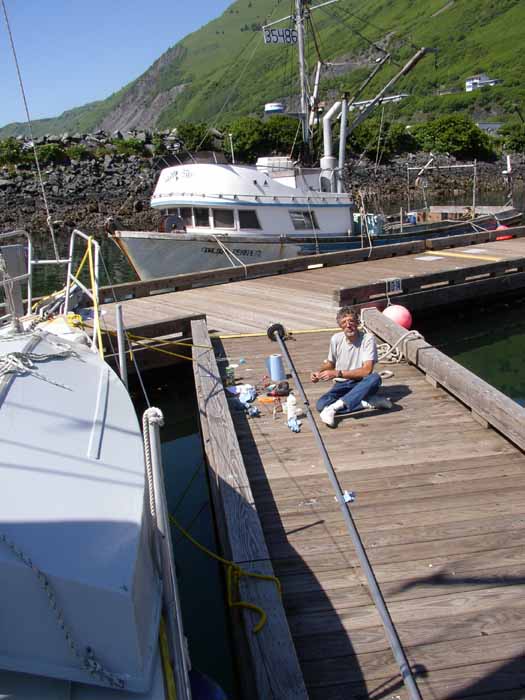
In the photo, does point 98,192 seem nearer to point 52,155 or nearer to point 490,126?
point 52,155

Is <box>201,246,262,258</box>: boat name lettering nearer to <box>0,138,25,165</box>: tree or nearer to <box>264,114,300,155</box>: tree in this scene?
<box>0,138,25,165</box>: tree

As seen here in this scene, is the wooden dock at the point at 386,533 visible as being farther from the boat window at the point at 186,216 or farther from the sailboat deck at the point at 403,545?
the boat window at the point at 186,216

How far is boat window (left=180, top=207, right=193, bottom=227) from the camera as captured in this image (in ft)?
55.8

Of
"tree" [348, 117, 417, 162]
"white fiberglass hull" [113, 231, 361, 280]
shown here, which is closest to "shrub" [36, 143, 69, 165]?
"tree" [348, 117, 417, 162]

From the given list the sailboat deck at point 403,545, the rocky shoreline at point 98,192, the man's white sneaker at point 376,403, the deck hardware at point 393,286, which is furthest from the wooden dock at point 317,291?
the rocky shoreline at point 98,192

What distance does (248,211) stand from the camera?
16.5m

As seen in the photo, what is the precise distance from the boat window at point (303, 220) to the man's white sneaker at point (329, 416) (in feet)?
38.1

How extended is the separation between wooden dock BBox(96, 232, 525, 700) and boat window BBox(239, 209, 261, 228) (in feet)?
28.9

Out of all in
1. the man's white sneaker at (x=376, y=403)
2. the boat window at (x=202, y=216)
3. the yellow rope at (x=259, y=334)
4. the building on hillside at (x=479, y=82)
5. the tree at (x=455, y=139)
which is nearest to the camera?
the man's white sneaker at (x=376, y=403)

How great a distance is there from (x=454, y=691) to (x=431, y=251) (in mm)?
15116

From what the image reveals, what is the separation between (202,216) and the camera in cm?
1686

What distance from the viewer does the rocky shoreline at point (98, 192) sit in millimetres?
37812

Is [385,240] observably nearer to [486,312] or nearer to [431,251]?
[431,251]

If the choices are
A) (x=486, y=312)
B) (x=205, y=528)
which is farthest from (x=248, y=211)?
(x=205, y=528)
